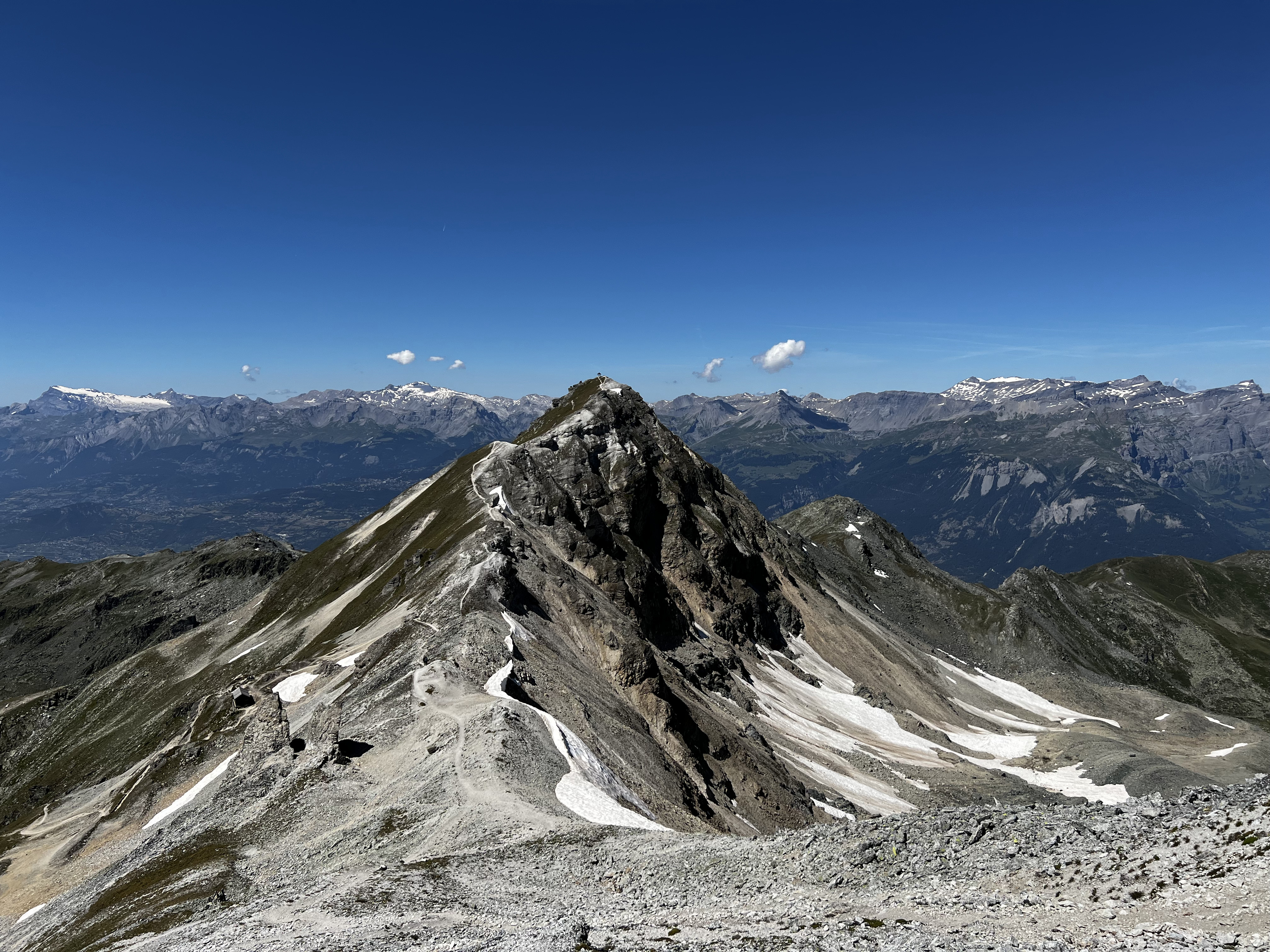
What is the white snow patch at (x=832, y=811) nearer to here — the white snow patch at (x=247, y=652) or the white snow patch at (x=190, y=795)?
the white snow patch at (x=190, y=795)

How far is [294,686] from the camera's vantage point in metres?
72.7

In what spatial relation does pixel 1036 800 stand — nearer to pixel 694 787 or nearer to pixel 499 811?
pixel 694 787

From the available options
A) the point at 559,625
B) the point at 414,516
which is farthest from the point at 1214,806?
the point at 414,516

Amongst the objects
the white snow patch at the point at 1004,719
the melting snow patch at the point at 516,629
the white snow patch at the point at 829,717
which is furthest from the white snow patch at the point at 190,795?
the white snow patch at the point at 1004,719

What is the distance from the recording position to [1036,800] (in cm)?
9500

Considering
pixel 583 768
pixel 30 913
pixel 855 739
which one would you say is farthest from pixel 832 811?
pixel 30 913

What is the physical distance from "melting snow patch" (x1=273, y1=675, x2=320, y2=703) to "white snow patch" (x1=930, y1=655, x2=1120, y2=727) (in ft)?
483

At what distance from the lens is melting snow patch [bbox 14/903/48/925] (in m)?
44.0

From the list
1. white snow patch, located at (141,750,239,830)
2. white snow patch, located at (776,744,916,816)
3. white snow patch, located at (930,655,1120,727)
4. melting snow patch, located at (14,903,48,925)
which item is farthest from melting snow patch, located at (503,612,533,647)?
white snow patch, located at (930,655,1120,727)

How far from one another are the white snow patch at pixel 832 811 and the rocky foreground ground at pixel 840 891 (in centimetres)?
4269

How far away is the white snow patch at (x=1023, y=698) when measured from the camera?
16400 cm

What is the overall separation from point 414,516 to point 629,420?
165 feet

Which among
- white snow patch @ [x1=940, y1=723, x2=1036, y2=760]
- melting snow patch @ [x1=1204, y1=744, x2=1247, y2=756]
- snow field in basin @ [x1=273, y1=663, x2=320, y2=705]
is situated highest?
snow field in basin @ [x1=273, y1=663, x2=320, y2=705]

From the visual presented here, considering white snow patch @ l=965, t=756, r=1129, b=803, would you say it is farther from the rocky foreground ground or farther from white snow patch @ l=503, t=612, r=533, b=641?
the rocky foreground ground
